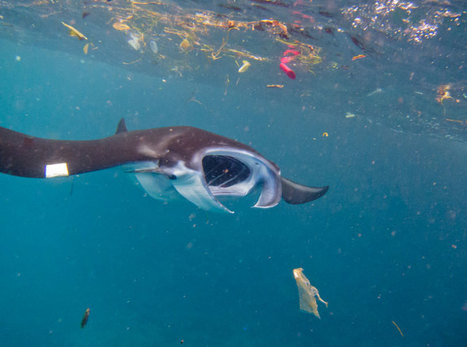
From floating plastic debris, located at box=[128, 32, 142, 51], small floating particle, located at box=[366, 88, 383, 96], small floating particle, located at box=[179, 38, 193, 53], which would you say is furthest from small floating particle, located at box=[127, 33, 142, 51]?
small floating particle, located at box=[366, 88, 383, 96]

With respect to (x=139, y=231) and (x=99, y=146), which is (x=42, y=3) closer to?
(x=139, y=231)

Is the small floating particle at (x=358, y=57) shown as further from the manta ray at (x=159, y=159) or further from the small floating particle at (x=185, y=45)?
the manta ray at (x=159, y=159)

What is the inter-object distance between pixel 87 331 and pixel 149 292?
3.34m

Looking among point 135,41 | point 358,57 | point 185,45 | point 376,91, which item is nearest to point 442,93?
point 376,91

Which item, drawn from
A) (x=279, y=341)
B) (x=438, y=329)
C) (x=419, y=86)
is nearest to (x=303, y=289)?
(x=279, y=341)

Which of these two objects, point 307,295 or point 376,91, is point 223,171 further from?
point 376,91

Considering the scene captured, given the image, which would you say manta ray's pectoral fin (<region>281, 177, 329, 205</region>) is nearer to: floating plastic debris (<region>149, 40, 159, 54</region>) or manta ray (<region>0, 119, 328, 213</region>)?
manta ray (<region>0, 119, 328, 213</region>)

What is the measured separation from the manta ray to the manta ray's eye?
53mm

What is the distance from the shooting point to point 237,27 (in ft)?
40.1

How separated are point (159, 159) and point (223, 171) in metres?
1.20

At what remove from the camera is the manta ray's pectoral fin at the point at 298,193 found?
363 cm

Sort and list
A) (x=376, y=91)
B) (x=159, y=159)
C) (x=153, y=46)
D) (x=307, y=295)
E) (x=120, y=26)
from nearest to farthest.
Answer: (x=159, y=159) < (x=307, y=295) < (x=120, y=26) < (x=376, y=91) < (x=153, y=46)

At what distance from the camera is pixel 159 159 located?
8.89 ft

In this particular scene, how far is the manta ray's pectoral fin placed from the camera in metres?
3.63
